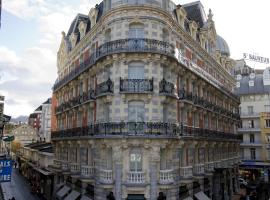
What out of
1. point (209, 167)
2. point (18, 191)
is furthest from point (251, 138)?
point (18, 191)

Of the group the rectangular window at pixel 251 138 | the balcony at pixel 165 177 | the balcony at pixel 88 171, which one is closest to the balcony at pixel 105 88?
the balcony at pixel 88 171

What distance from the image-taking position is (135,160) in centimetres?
2417

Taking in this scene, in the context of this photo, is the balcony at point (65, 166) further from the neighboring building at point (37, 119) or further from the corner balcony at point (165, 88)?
the neighboring building at point (37, 119)

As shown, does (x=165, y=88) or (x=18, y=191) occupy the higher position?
(x=165, y=88)

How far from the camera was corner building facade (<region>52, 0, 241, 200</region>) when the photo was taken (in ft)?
78.3

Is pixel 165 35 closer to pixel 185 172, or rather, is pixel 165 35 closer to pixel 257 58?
pixel 185 172

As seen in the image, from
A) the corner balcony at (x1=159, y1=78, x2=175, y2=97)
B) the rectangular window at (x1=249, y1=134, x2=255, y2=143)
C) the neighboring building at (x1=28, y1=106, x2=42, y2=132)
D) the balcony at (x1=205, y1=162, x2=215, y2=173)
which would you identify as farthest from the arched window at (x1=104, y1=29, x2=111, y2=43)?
the neighboring building at (x1=28, y1=106, x2=42, y2=132)

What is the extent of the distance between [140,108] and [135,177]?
5.17m

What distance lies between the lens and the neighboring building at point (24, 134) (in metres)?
105

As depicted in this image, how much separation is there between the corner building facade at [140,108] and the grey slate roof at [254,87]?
30093 millimetres

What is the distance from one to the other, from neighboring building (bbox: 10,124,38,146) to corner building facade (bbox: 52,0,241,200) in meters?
76.0

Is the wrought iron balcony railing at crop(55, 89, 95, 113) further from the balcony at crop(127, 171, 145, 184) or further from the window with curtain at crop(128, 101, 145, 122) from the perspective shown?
the balcony at crop(127, 171, 145, 184)

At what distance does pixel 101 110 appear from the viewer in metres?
26.5

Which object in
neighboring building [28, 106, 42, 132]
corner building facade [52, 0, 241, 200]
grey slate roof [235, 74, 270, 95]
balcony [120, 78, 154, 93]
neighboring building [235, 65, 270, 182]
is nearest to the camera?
corner building facade [52, 0, 241, 200]
